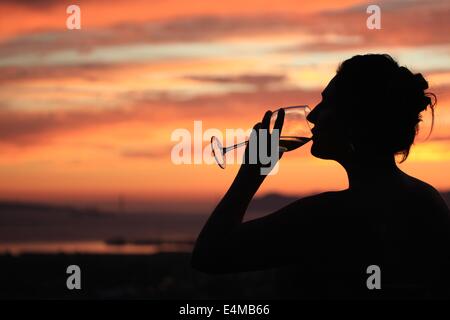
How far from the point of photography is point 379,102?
11.8ft

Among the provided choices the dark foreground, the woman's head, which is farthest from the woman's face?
the dark foreground

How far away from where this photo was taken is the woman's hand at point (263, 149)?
351cm

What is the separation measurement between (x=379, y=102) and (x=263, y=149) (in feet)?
1.50

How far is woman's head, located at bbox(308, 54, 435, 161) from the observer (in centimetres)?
353

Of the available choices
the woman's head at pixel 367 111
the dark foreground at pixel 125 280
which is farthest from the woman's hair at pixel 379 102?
the dark foreground at pixel 125 280

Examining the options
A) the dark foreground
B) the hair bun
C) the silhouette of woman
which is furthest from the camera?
the dark foreground

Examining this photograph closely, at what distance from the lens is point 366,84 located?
360 centimetres

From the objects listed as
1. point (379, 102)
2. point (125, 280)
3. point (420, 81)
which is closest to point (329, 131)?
point (379, 102)

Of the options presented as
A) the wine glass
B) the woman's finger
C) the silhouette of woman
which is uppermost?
the wine glass

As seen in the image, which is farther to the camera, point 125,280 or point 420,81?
point 125,280

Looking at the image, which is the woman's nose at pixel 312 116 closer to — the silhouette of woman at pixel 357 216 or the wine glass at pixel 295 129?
the silhouette of woman at pixel 357 216

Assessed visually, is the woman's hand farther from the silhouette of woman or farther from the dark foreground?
the dark foreground

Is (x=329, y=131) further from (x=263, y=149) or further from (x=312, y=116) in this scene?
(x=263, y=149)

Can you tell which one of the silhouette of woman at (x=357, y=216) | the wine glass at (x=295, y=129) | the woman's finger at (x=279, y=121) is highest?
the wine glass at (x=295, y=129)
